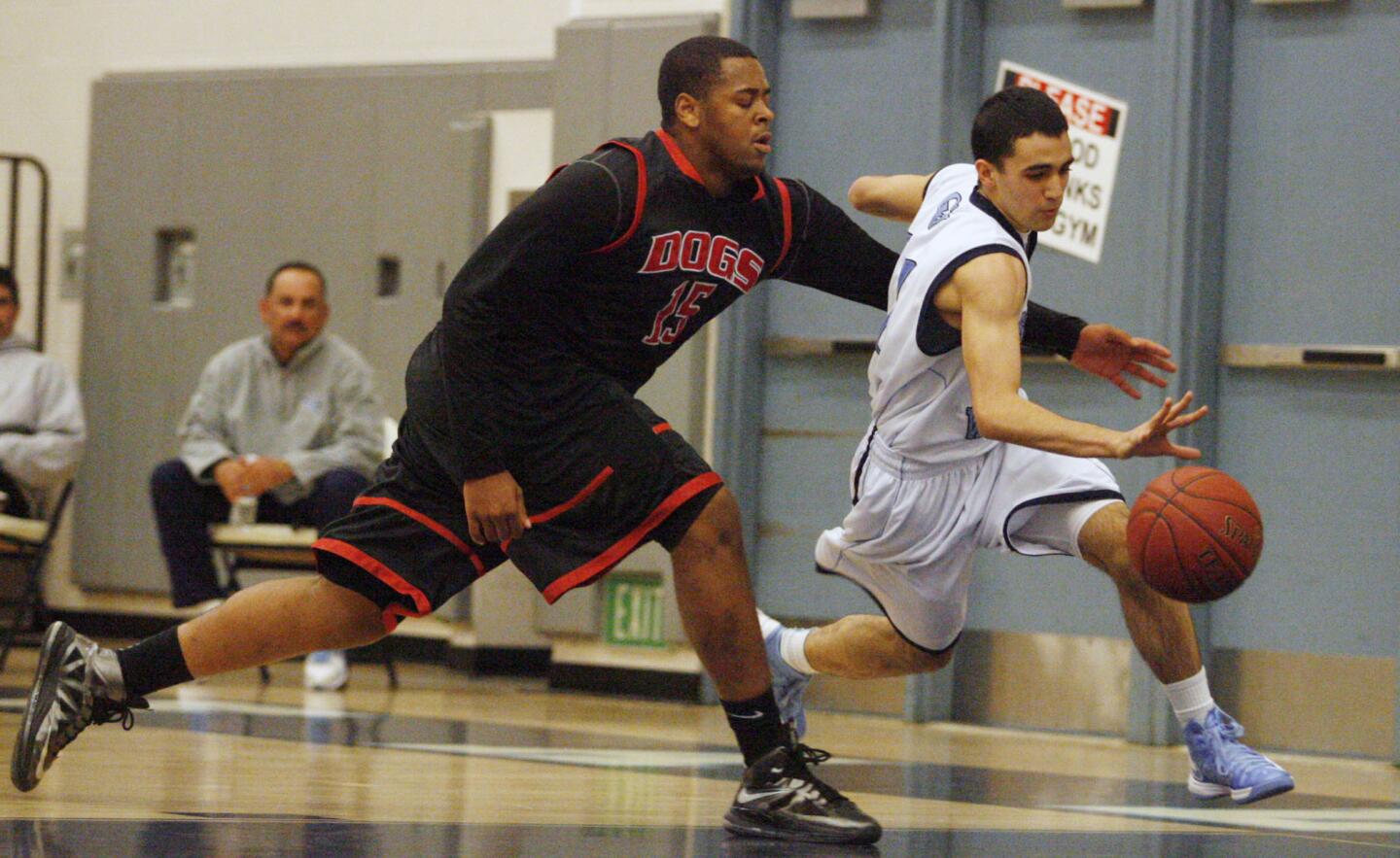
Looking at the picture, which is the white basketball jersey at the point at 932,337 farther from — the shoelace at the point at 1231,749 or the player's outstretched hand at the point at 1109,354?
the shoelace at the point at 1231,749

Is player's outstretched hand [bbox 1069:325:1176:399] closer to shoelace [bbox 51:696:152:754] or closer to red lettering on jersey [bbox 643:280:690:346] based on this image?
red lettering on jersey [bbox 643:280:690:346]

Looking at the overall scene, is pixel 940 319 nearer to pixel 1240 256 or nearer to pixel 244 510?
pixel 1240 256

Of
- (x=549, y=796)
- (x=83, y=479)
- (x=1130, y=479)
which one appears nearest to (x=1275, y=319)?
(x=1130, y=479)

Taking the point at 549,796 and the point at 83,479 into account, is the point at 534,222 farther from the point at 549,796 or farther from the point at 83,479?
the point at 83,479

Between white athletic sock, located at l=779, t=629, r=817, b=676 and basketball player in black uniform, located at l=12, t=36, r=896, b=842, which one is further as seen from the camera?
white athletic sock, located at l=779, t=629, r=817, b=676

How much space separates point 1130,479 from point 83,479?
4.58 meters

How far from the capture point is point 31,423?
7.04 meters

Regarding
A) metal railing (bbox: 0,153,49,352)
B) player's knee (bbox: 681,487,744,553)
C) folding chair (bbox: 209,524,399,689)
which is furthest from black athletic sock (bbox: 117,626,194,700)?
metal railing (bbox: 0,153,49,352)

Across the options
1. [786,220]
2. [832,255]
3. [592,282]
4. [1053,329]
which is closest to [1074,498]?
[1053,329]

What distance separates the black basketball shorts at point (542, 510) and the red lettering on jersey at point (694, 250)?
0.87 feet

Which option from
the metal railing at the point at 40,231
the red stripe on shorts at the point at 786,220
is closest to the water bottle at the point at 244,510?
the metal railing at the point at 40,231

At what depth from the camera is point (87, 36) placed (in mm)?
8562

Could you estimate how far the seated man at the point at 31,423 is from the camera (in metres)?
6.86

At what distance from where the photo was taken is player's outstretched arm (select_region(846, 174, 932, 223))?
4.06m
